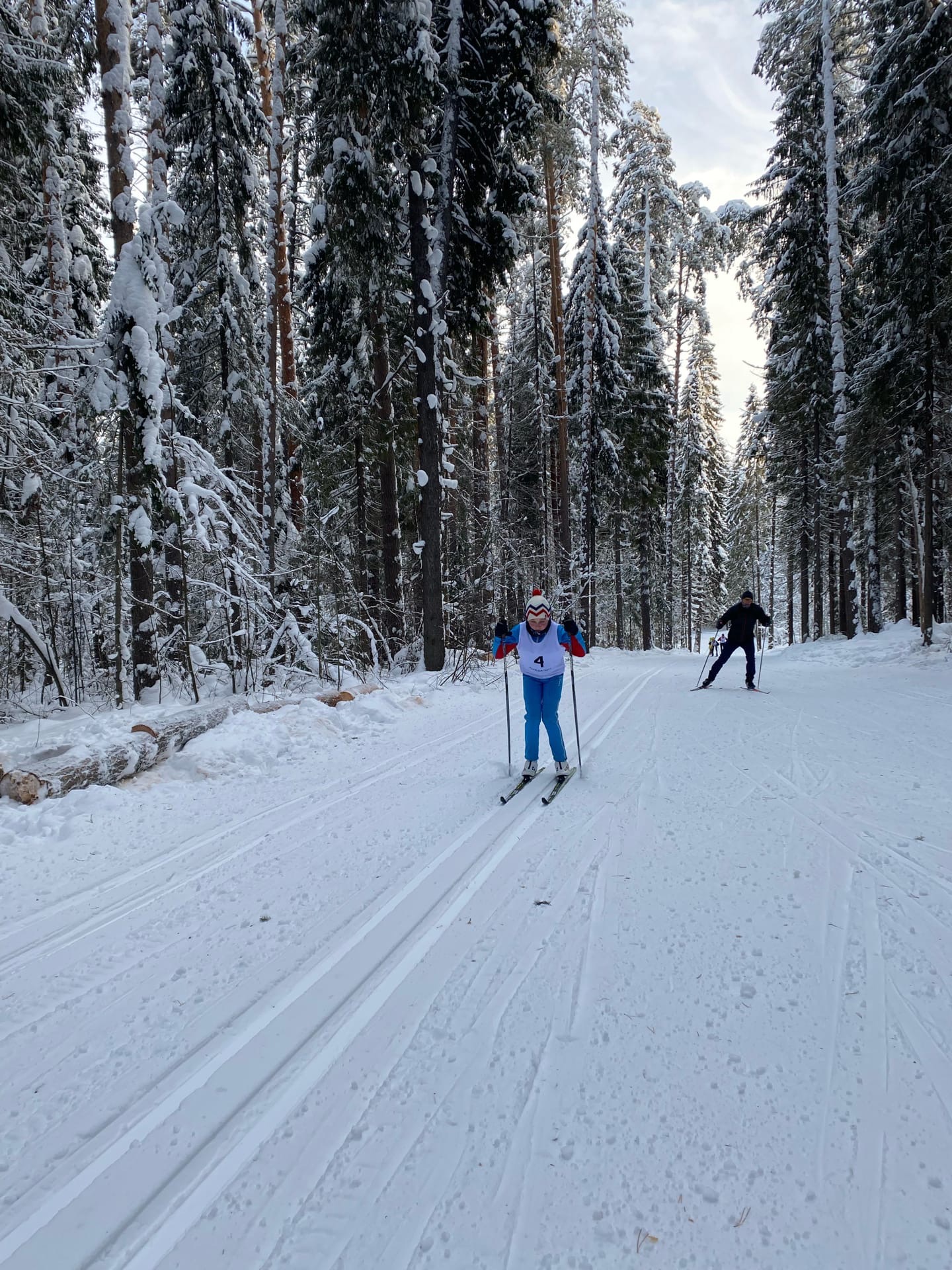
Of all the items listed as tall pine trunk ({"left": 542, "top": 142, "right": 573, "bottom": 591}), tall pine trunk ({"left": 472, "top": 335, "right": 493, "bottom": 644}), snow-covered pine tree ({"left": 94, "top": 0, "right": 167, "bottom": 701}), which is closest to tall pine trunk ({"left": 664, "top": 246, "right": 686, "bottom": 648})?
tall pine trunk ({"left": 542, "top": 142, "right": 573, "bottom": 591})

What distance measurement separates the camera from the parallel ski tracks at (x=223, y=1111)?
5.74ft

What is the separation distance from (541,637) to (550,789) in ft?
5.08

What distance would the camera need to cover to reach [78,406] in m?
7.79

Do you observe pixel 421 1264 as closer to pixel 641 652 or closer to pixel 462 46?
pixel 462 46

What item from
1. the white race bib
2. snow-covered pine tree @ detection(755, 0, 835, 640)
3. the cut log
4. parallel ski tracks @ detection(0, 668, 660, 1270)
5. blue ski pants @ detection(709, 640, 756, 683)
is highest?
snow-covered pine tree @ detection(755, 0, 835, 640)

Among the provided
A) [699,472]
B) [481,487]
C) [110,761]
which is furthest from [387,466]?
[699,472]

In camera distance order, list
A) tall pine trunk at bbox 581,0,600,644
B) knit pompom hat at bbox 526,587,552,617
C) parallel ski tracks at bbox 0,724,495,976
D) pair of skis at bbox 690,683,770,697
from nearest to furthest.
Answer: parallel ski tracks at bbox 0,724,495,976, knit pompom hat at bbox 526,587,552,617, pair of skis at bbox 690,683,770,697, tall pine trunk at bbox 581,0,600,644

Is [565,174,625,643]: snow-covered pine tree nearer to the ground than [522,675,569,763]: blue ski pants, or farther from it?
farther from it

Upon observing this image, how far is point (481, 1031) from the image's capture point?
2518mm

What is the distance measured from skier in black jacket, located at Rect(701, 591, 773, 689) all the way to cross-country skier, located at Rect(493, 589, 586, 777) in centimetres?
652

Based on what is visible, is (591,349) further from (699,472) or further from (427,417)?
(699,472)

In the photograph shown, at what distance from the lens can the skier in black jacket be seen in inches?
462

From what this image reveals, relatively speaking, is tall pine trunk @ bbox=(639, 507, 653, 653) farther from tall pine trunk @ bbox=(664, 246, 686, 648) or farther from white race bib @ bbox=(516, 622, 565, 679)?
white race bib @ bbox=(516, 622, 565, 679)

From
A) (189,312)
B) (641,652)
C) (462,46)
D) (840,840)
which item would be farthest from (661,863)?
(641,652)
